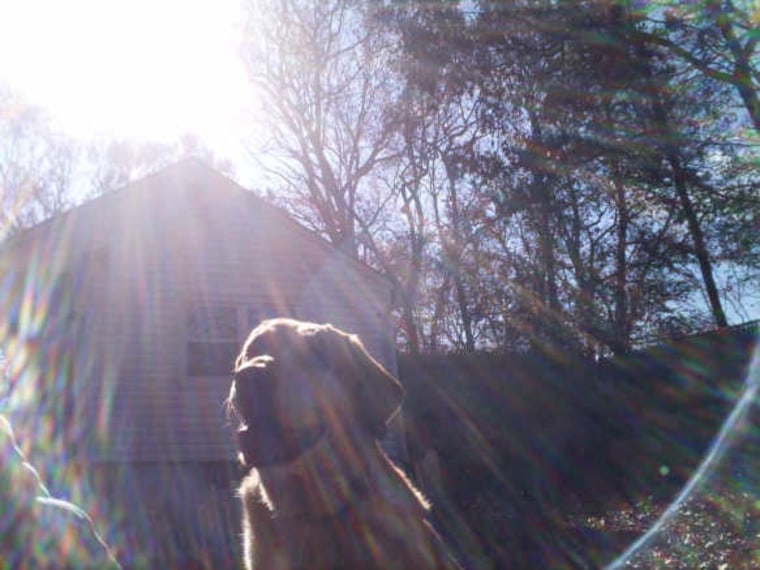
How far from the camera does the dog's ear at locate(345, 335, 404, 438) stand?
2.69 metres

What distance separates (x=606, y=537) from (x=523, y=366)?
31.7 feet

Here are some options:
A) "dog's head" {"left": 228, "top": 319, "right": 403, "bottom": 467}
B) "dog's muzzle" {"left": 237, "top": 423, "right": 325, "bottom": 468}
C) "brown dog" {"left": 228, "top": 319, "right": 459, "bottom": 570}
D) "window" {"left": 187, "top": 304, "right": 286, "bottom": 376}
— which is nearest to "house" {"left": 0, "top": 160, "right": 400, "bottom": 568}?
"window" {"left": 187, "top": 304, "right": 286, "bottom": 376}

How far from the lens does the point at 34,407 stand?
13.2m

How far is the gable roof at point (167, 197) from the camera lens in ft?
45.6

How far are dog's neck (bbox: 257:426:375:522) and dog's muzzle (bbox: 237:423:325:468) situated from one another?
24 millimetres

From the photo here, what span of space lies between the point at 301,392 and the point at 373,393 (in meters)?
0.29

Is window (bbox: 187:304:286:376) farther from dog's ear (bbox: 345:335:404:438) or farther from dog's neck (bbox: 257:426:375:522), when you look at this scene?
dog's neck (bbox: 257:426:375:522)

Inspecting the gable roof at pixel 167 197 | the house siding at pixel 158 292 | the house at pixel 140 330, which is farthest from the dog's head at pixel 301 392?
the gable roof at pixel 167 197

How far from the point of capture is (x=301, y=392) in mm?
2559

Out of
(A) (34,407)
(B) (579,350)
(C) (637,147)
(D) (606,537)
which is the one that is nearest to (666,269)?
(B) (579,350)

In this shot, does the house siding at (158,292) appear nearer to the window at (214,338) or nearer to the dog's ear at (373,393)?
the window at (214,338)

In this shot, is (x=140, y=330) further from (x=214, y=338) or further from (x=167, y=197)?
(x=167, y=197)

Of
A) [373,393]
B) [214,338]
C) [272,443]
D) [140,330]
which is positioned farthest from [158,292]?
[272,443]

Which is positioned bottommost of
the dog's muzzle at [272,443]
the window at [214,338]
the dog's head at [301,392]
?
the dog's muzzle at [272,443]
